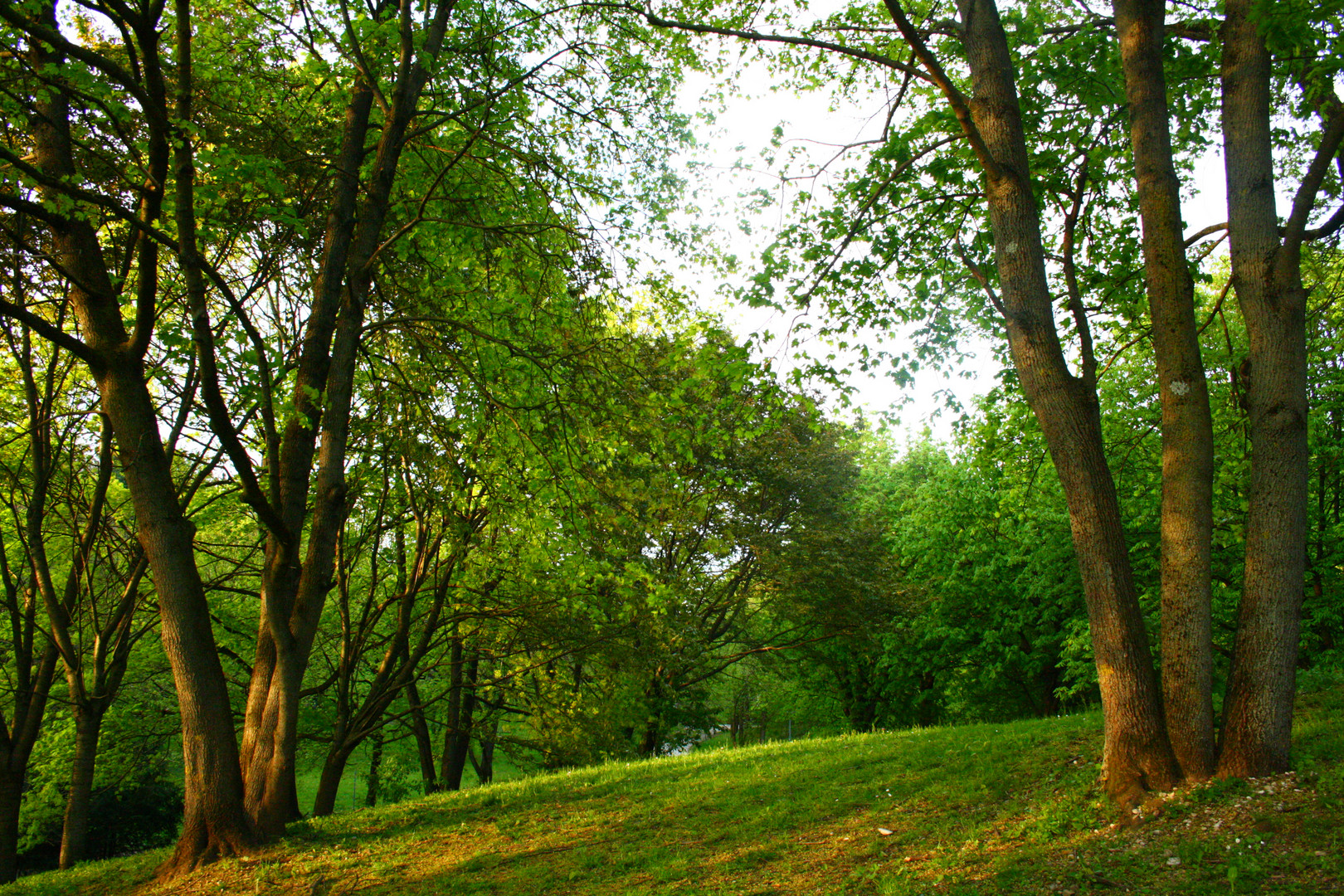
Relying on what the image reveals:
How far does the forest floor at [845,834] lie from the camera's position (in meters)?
4.70

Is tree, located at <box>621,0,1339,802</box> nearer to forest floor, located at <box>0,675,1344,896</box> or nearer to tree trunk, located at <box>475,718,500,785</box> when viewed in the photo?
forest floor, located at <box>0,675,1344,896</box>

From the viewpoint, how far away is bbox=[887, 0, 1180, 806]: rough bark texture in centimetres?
557

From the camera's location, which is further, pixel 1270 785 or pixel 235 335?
pixel 235 335

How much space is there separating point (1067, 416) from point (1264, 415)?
1352 mm

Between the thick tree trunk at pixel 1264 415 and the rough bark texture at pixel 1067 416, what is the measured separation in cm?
61

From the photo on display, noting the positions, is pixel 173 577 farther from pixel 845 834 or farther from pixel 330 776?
pixel 330 776

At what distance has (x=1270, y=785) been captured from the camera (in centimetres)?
518

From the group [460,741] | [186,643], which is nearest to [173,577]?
[186,643]

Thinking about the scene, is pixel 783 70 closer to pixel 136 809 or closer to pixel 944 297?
pixel 944 297

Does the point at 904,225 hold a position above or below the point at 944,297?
above

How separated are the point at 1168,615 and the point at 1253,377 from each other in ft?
6.34

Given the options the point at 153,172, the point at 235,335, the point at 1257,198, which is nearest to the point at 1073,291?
the point at 1257,198

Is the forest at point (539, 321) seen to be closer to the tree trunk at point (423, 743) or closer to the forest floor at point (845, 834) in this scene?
the forest floor at point (845, 834)

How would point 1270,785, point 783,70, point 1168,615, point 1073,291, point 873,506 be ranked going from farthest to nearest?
point 873,506 → point 783,70 → point 1073,291 → point 1168,615 → point 1270,785
